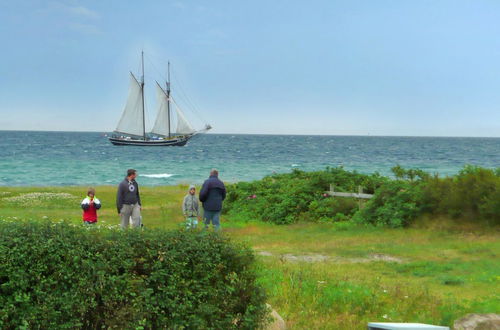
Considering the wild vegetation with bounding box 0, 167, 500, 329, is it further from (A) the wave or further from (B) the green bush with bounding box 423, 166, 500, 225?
(A) the wave

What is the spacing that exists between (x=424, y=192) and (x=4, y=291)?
17118mm

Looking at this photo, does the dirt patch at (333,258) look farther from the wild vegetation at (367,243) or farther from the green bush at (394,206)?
the green bush at (394,206)

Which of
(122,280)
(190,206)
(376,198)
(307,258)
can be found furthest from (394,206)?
(122,280)

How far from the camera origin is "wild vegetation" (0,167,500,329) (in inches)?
350

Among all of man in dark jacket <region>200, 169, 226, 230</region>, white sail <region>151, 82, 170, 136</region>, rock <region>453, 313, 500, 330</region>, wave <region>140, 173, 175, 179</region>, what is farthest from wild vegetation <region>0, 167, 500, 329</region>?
white sail <region>151, 82, 170, 136</region>

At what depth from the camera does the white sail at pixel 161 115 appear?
12650 cm

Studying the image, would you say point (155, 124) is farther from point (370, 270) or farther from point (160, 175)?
point (370, 270)

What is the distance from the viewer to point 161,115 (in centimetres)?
12619

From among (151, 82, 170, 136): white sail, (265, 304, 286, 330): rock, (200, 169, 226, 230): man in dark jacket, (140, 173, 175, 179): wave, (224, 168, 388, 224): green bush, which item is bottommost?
(140, 173, 175, 179): wave

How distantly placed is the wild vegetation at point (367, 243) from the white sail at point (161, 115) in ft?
315

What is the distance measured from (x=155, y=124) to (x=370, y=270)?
382 ft

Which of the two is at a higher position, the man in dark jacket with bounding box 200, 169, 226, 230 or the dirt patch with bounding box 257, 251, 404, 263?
the man in dark jacket with bounding box 200, 169, 226, 230

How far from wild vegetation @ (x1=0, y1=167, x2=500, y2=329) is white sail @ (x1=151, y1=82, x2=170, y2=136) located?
96019mm

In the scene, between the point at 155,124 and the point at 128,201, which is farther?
the point at 155,124
